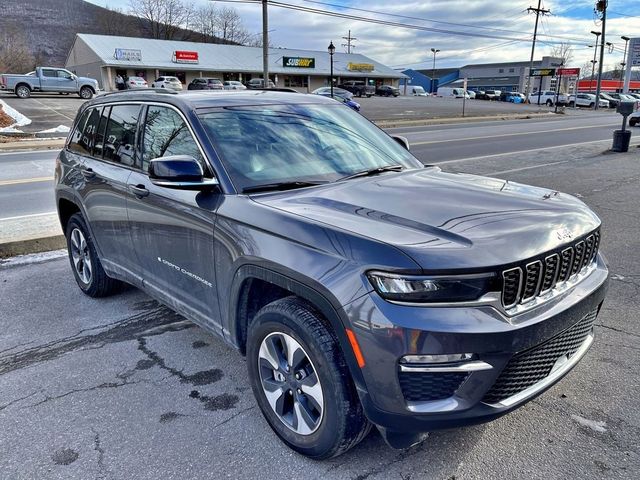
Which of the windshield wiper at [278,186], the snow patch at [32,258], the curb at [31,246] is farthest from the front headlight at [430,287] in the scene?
the curb at [31,246]

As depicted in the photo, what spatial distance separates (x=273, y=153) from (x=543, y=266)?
174 centimetres

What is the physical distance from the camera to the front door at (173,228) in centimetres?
310

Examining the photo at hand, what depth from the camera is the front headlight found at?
2.15 meters

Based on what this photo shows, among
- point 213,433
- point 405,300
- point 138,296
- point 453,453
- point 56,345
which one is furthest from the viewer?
point 138,296

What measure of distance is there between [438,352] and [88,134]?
3870mm

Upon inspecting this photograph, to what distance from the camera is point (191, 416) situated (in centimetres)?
303

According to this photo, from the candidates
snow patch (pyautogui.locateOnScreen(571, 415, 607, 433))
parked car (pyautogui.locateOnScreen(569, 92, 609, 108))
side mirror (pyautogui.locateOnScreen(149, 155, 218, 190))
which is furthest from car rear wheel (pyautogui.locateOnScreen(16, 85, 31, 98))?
parked car (pyautogui.locateOnScreen(569, 92, 609, 108))

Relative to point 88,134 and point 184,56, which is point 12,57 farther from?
point 88,134

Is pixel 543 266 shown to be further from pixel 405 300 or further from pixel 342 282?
pixel 342 282

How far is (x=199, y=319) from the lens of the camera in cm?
334

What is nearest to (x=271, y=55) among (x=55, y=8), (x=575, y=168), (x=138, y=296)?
(x=575, y=168)

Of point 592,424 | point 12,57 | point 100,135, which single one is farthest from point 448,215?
point 12,57

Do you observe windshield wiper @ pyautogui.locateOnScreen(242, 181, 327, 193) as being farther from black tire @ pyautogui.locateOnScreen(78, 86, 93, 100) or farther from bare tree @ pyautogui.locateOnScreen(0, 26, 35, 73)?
bare tree @ pyautogui.locateOnScreen(0, 26, 35, 73)

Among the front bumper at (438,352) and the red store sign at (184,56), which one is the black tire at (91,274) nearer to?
the front bumper at (438,352)
